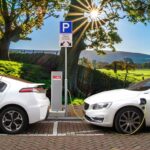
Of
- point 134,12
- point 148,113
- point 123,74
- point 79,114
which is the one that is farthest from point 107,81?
point 148,113

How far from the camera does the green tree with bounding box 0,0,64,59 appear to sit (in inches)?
1030

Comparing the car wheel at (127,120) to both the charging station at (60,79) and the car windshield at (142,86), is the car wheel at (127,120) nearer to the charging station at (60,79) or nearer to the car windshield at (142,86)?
the car windshield at (142,86)

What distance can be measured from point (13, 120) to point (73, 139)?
1599 mm

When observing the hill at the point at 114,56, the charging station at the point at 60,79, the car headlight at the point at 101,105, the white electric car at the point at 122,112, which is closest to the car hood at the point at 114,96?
the white electric car at the point at 122,112

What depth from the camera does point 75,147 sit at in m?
10.9

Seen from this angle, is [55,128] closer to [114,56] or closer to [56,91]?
[56,91]

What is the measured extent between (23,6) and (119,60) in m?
5.35

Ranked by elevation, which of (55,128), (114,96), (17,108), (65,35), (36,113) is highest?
(65,35)

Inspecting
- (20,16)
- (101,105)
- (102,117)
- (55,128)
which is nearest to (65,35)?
(55,128)

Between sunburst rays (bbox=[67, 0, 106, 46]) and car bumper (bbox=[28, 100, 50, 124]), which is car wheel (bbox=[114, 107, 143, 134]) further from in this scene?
sunburst rays (bbox=[67, 0, 106, 46])

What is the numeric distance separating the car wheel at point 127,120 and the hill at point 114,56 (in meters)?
13.4

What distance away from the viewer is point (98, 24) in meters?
25.4

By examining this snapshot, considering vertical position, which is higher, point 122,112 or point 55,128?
point 122,112

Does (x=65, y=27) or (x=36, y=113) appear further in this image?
(x=65, y=27)
